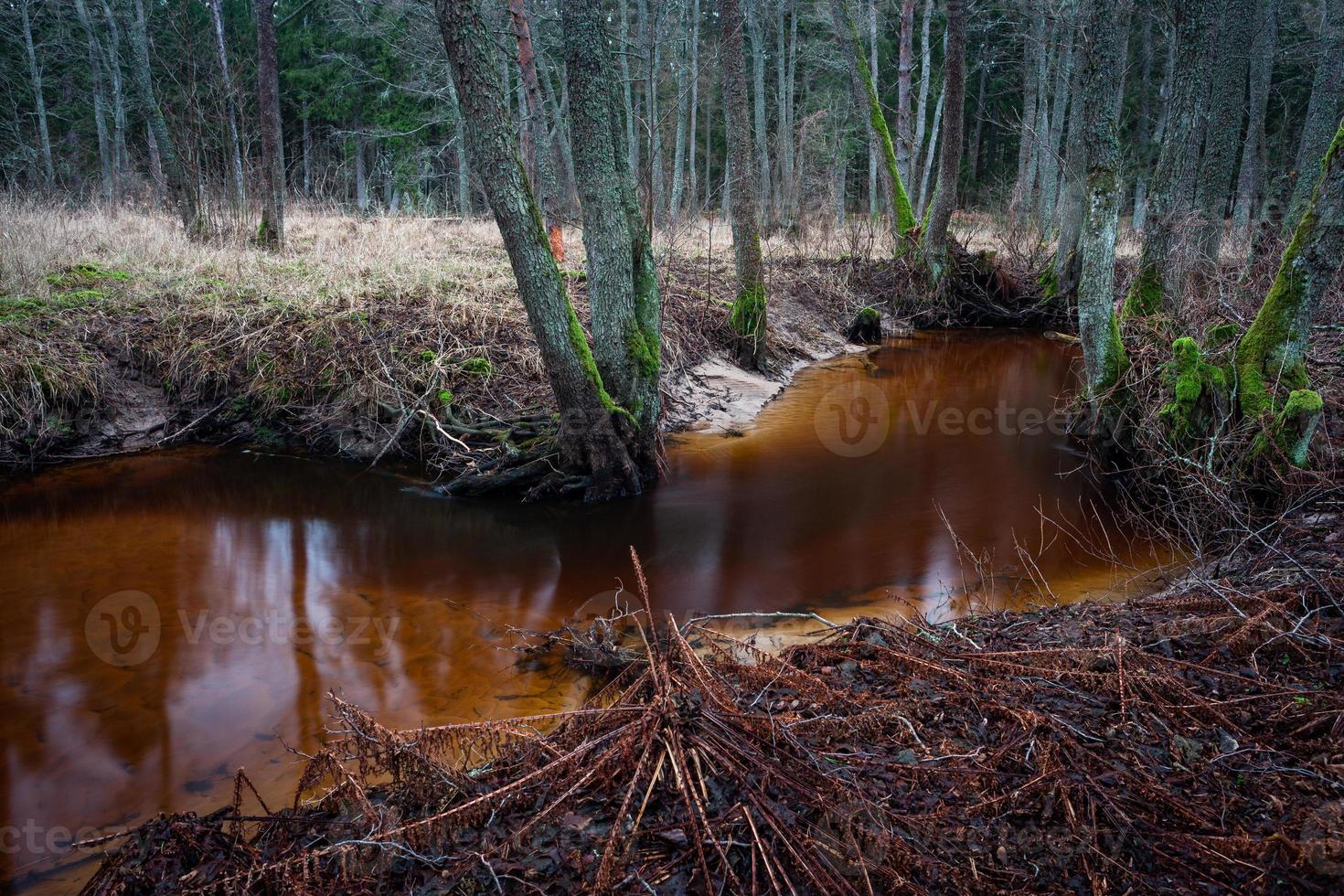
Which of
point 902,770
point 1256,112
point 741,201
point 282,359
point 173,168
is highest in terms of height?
point 1256,112

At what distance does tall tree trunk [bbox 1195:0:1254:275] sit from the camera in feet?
36.6

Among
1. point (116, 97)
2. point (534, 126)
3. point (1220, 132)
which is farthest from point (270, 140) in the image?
point (116, 97)

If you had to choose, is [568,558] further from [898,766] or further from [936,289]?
[936,289]

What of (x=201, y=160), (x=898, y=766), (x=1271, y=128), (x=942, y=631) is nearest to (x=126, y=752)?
(x=898, y=766)

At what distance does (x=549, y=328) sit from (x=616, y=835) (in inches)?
198

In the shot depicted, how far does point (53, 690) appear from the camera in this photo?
4.56 m

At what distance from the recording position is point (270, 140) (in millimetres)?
13719

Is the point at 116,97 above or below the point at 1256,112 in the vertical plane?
above

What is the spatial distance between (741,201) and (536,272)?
211 inches

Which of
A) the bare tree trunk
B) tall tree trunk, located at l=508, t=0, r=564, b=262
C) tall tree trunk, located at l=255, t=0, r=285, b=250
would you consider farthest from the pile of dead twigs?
tall tree trunk, located at l=255, t=0, r=285, b=250

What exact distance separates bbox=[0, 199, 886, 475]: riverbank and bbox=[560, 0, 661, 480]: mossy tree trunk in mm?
Result: 1058

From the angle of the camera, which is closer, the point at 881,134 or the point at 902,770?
the point at 902,770

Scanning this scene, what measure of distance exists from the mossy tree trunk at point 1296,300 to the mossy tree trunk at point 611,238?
493 centimetres

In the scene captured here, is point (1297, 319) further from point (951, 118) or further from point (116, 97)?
point (116, 97)
